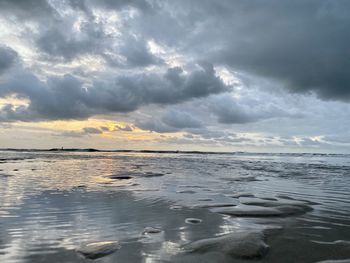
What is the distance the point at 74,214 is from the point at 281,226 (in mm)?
6370

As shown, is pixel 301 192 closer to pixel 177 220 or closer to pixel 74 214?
pixel 177 220

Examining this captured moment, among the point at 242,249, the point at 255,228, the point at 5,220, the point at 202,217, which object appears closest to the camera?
the point at 242,249

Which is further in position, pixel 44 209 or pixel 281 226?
pixel 44 209

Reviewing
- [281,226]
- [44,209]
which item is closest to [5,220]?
[44,209]

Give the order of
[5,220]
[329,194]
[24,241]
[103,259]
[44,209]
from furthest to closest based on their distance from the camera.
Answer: [329,194]
[44,209]
[5,220]
[24,241]
[103,259]

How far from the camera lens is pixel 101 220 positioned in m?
8.73

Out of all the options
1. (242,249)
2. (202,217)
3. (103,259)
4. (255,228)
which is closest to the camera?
(103,259)

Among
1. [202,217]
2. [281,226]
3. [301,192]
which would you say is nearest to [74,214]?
[202,217]

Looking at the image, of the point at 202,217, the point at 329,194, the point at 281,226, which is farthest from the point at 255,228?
the point at 329,194

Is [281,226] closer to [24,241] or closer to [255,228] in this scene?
[255,228]

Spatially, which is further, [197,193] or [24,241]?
[197,193]

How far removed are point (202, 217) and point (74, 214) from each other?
413cm

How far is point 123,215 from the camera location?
9.44 metres

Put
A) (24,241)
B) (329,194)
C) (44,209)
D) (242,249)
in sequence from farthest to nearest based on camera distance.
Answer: (329,194) → (44,209) → (24,241) → (242,249)
